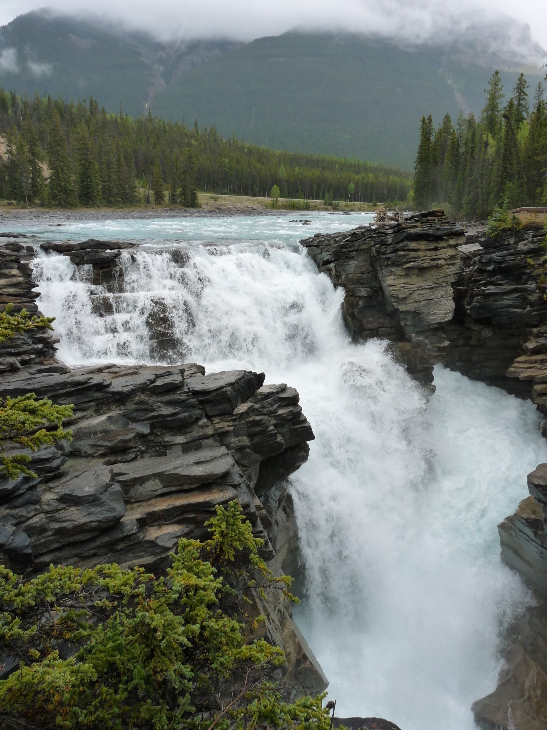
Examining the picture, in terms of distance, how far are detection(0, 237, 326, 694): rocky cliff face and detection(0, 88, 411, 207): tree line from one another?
75791 mm

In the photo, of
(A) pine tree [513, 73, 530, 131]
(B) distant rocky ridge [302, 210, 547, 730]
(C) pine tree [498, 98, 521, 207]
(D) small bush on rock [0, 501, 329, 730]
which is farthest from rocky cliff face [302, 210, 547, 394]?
(A) pine tree [513, 73, 530, 131]

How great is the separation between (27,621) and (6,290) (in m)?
18.0

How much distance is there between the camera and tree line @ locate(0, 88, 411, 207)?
7688 cm

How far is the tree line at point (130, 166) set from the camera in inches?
3027

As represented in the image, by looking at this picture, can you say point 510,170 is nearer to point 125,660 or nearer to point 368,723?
point 368,723

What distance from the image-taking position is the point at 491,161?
6262cm

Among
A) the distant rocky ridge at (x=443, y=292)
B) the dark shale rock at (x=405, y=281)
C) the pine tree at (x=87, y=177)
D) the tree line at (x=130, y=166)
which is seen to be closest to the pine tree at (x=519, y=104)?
the distant rocky ridge at (x=443, y=292)

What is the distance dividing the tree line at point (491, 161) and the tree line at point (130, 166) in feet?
160

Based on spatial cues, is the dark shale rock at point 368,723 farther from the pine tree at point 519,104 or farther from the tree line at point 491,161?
the pine tree at point 519,104

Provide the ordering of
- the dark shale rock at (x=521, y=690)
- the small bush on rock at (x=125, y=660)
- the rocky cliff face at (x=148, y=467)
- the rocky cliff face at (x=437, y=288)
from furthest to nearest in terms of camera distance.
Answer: the rocky cliff face at (x=437, y=288) → the dark shale rock at (x=521, y=690) → the rocky cliff face at (x=148, y=467) → the small bush on rock at (x=125, y=660)

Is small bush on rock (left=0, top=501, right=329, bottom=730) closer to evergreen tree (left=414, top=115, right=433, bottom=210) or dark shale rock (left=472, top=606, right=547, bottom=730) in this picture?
dark shale rock (left=472, top=606, right=547, bottom=730)

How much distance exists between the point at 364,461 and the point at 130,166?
112 metres

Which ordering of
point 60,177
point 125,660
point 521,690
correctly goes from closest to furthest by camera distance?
point 125,660 → point 521,690 → point 60,177

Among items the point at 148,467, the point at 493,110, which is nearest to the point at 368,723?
the point at 148,467
